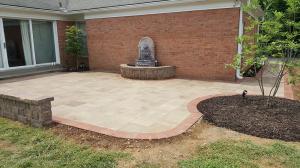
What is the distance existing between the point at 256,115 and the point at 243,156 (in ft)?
5.74

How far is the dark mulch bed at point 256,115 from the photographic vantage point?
4348 millimetres

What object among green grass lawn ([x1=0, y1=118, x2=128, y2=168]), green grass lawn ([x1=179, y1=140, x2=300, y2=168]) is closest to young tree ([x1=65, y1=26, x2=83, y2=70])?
green grass lawn ([x1=0, y1=118, x2=128, y2=168])

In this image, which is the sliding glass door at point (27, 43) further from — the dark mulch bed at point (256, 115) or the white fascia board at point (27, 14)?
the dark mulch bed at point (256, 115)

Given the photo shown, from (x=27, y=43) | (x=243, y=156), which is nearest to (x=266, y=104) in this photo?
(x=243, y=156)

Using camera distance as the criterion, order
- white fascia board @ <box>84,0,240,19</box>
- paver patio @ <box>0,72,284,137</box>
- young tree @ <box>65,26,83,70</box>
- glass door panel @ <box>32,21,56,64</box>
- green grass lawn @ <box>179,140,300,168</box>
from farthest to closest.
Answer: young tree @ <box>65,26,83,70</box> → glass door panel @ <box>32,21,56,64</box> → white fascia board @ <box>84,0,240,19</box> → paver patio @ <box>0,72,284,137</box> → green grass lawn @ <box>179,140,300,168</box>

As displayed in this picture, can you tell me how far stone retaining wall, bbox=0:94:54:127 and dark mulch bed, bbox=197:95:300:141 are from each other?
10.5 ft

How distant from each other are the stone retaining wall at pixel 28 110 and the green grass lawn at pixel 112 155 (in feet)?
1.93

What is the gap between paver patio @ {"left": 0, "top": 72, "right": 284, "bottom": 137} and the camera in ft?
16.4

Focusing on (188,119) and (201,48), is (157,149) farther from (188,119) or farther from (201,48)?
(201,48)

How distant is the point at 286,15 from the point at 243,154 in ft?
12.4

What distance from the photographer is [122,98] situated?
6.98 metres

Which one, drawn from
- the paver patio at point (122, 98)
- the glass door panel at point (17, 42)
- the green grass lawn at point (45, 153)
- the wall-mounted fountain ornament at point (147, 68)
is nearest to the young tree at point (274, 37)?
the paver patio at point (122, 98)

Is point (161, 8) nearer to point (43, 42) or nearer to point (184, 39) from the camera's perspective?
point (184, 39)

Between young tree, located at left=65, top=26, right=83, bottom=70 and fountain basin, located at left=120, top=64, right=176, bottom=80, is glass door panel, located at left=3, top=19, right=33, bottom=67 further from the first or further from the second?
fountain basin, located at left=120, top=64, right=176, bottom=80
